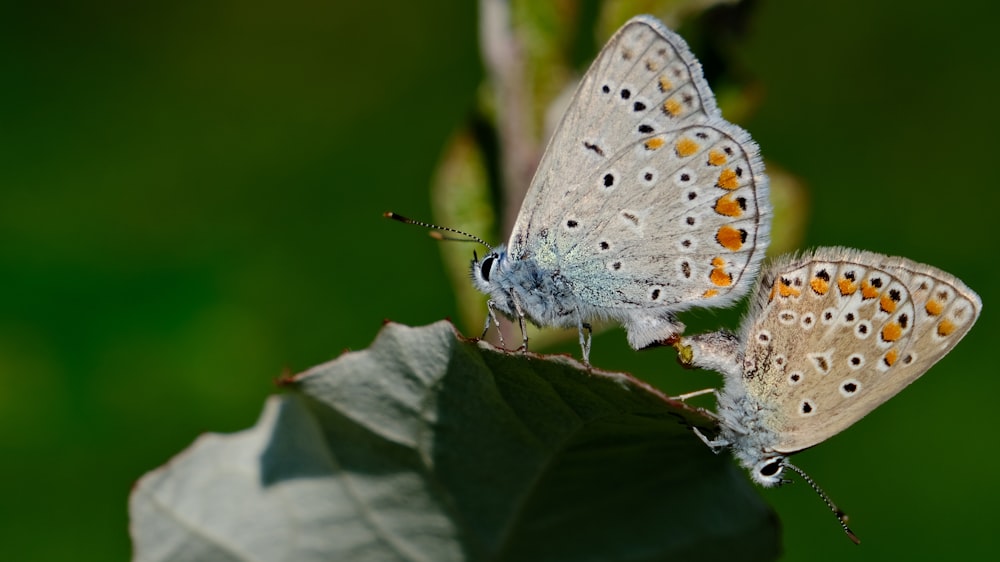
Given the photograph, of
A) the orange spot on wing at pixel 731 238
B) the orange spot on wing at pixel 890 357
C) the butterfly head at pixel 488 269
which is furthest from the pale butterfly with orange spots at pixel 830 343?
the butterfly head at pixel 488 269

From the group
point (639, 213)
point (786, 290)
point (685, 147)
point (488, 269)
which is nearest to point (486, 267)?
point (488, 269)

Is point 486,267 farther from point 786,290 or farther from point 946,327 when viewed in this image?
point 946,327

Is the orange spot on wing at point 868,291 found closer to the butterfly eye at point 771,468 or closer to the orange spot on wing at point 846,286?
the orange spot on wing at point 846,286

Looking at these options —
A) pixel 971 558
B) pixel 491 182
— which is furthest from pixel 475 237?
pixel 971 558

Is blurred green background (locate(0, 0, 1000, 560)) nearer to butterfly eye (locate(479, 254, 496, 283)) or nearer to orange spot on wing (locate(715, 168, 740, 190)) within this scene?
orange spot on wing (locate(715, 168, 740, 190))

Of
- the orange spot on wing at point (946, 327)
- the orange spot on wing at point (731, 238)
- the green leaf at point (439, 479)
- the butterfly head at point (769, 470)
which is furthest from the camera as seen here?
the orange spot on wing at point (731, 238)

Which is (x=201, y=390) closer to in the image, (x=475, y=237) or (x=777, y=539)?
(x=475, y=237)
